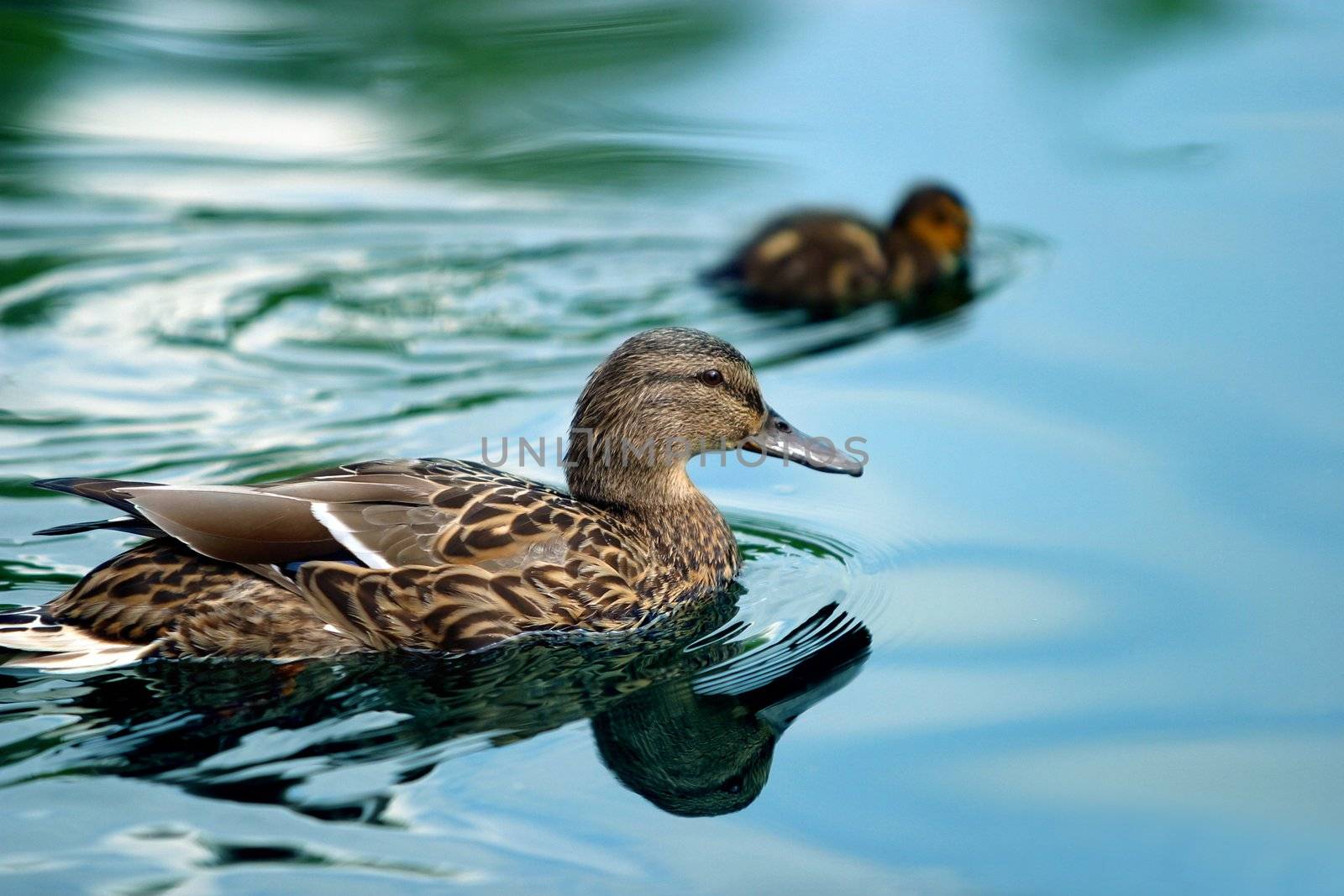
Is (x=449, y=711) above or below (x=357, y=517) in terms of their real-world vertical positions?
below

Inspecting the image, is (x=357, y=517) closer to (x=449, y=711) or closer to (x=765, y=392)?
(x=449, y=711)

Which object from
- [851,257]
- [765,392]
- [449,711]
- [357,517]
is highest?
[851,257]

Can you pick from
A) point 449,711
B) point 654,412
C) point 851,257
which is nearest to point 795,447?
point 654,412

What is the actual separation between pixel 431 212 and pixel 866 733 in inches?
163

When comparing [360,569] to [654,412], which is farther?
[654,412]

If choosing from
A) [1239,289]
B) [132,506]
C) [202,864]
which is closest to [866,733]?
[202,864]

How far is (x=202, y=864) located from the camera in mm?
2838

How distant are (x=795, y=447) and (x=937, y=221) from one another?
2518mm

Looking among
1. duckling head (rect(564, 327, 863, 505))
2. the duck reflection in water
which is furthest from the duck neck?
the duck reflection in water

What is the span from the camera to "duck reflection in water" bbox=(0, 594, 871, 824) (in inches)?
126

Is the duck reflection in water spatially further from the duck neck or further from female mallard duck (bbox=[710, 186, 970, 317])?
female mallard duck (bbox=[710, 186, 970, 317])

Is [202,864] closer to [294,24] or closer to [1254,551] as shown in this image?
[1254,551]

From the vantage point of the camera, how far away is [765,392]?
5.43 meters

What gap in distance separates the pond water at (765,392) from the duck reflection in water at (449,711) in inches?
0.6
